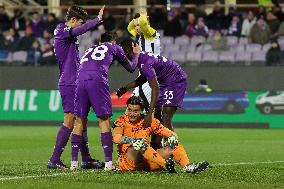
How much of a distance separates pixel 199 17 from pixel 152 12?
1.60 m

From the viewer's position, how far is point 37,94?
88.4 ft

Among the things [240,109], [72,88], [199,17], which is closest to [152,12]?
[199,17]

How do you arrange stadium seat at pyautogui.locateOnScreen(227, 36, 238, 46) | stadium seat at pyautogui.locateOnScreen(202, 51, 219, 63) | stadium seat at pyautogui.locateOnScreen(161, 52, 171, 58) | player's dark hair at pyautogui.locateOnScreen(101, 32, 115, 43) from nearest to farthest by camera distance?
player's dark hair at pyautogui.locateOnScreen(101, 32, 115, 43)
stadium seat at pyautogui.locateOnScreen(202, 51, 219, 63)
stadium seat at pyautogui.locateOnScreen(227, 36, 238, 46)
stadium seat at pyautogui.locateOnScreen(161, 52, 171, 58)

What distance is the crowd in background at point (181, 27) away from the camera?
28.8 meters

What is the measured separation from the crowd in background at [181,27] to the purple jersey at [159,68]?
1519cm

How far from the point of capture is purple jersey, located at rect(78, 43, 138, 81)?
480 inches

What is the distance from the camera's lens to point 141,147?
1161 cm

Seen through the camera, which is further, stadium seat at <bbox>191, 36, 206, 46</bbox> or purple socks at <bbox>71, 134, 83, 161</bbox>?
stadium seat at <bbox>191, 36, 206, 46</bbox>

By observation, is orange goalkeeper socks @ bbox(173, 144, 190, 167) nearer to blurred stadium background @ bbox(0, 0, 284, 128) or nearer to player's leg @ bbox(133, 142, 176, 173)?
player's leg @ bbox(133, 142, 176, 173)

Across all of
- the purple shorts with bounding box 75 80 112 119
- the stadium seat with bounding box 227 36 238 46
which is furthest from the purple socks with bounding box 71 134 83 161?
the stadium seat with bounding box 227 36 238 46

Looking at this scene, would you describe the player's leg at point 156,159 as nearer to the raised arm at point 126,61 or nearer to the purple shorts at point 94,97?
the purple shorts at point 94,97

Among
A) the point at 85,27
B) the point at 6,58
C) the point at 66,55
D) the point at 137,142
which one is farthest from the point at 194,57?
the point at 137,142

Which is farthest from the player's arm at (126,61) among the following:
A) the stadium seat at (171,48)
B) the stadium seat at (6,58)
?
the stadium seat at (6,58)

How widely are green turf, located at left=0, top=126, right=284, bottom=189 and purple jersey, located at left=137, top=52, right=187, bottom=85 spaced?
1419 mm
